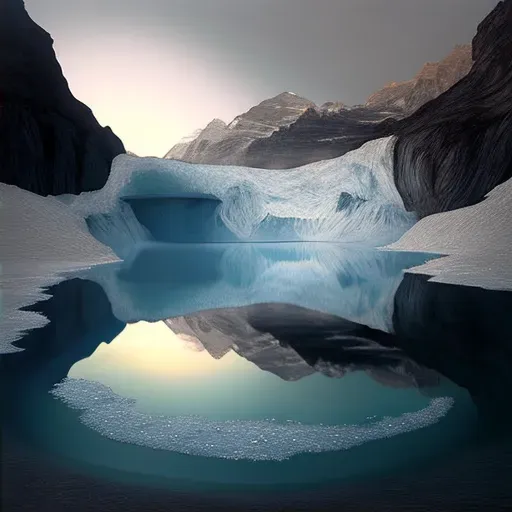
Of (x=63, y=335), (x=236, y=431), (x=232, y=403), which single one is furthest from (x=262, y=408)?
(x=63, y=335)

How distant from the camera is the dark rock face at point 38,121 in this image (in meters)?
18.8

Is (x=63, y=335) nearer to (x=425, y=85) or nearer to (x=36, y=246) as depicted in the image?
(x=36, y=246)

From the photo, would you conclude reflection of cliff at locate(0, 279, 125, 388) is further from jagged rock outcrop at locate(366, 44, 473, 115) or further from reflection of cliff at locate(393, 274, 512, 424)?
jagged rock outcrop at locate(366, 44, 473, 115)

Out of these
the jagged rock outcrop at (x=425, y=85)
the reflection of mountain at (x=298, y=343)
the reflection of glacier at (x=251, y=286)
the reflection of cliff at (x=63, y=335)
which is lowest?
the reflection of glacier at (x=251, y=286)

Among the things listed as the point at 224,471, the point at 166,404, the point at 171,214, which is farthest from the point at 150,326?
the point at 171,214

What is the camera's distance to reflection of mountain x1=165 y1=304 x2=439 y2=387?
378 cm

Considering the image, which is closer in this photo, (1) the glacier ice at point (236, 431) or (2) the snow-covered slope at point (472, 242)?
(1) the glacier ice at point (236, 431)

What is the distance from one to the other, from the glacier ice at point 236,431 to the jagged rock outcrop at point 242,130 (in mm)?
22742

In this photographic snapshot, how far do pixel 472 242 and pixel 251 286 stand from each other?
6933mm

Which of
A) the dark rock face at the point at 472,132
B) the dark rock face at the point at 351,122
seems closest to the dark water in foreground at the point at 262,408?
the dark rock face at the point at 472,132

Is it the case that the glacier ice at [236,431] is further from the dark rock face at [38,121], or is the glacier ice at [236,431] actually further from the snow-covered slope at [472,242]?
the dark rock face at [38,121]

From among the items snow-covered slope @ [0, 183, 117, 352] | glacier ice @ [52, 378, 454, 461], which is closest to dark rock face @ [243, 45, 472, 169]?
snow-covered slope @ [0, 183, 117, 352]

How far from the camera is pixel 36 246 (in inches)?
460

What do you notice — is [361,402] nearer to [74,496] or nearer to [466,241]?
[74,496]
